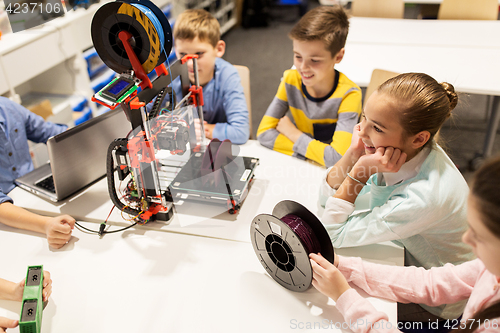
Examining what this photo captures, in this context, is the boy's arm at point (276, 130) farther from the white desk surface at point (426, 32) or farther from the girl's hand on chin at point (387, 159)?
the white desk surface at point (426, 32)

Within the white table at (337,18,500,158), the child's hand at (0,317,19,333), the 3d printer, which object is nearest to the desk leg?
the white table at (337,18,500,158)

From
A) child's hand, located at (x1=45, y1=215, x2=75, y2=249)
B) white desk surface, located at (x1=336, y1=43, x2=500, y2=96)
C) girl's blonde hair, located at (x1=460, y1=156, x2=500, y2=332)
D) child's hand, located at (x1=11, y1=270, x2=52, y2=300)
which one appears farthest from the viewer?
white desk surface, located at (x1=336, y1=43, x2=500, y2=96)

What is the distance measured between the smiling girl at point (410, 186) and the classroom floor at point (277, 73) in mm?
1046

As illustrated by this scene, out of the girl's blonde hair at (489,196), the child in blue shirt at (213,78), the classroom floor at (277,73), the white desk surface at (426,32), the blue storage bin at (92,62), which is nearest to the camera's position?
the girl's blonde hair at (489,196)

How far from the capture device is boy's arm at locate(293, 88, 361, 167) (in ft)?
4.89

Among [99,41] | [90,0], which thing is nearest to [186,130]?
[99,41]

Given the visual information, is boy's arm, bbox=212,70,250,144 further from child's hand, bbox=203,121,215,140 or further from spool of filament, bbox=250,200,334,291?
spool of filament, bbox=250,200,334,291

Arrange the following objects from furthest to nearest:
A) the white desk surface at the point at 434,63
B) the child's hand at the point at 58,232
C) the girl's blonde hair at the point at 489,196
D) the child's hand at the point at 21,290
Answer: the white desk surface at the point at 434,63 < the child's hand at the point at 58,232 < the child's hand at the point at 21,290 < the girl's blonde hair at the point at 489,196

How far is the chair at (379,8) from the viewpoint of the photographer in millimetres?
3219

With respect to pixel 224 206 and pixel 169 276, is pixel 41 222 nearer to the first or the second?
pixel 169 276

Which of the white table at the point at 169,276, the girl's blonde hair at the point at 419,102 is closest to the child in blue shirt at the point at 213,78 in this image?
the white table at the point at 169,276

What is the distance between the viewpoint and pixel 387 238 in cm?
106

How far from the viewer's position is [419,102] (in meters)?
0.98

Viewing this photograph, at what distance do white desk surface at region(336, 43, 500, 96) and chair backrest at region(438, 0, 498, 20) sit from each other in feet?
2.67
